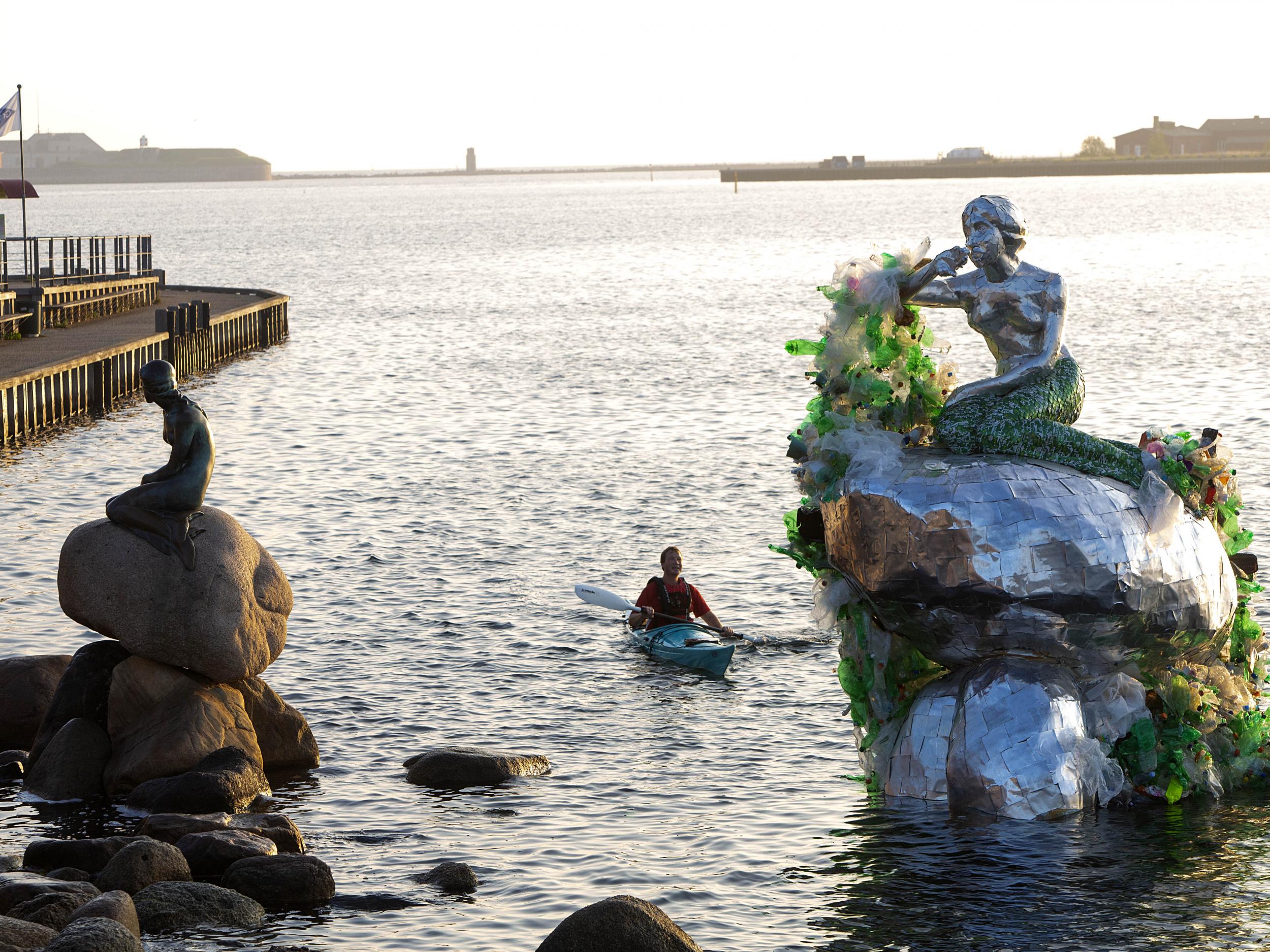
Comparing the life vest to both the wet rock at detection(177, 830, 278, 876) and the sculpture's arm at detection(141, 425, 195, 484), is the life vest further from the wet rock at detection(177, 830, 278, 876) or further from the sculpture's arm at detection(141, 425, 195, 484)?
the wet rock at detection(177, 830, 278, 876)

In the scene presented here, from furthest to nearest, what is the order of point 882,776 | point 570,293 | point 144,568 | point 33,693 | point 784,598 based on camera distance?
point 570,293, point 784,598, point 33,693, point 144,568, point 882,776

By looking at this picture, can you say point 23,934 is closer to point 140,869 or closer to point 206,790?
point 140,869

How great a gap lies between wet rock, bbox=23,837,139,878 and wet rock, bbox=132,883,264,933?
79 cm

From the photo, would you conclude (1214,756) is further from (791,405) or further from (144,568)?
(791,405)

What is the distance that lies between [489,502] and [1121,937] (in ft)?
64.7

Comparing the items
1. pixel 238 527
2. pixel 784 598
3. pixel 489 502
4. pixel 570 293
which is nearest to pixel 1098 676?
pixel 238 527

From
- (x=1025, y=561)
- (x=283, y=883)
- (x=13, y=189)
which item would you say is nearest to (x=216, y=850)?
(x=283, y=883)

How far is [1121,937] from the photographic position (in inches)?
469

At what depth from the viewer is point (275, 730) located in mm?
16234

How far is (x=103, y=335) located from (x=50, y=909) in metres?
39.3

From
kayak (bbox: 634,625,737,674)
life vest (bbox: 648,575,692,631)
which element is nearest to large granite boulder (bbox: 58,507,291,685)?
kayak (bbox: 634,625,737,674)

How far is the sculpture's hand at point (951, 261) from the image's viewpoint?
13188mm

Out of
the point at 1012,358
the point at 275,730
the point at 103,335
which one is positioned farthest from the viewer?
the point at 103,335

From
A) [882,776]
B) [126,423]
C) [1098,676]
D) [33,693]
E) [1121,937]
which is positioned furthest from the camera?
[126,423]
